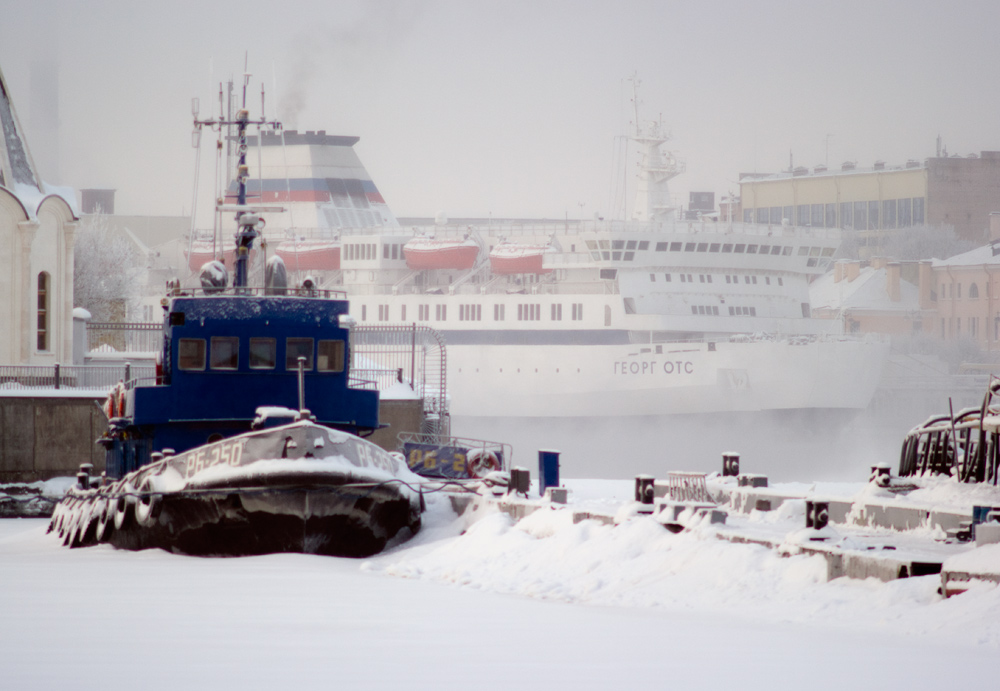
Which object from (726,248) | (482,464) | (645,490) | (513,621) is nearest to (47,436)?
(482,464)

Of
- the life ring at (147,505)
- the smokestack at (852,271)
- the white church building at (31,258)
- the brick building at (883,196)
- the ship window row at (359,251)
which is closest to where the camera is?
the life ring at (147,505)

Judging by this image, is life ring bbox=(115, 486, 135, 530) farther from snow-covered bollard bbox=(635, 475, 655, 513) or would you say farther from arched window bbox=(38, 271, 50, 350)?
arched window bbox=(38, 271, 50, 350)

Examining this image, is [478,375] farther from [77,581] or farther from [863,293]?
[77,581]

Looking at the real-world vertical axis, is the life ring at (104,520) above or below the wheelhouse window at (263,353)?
below

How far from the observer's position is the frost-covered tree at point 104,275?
57344 millimetres

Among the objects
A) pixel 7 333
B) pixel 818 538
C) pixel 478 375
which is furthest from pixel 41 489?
pixel 478 375

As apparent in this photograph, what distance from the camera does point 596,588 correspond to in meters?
13.1

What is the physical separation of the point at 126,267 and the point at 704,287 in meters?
27.1

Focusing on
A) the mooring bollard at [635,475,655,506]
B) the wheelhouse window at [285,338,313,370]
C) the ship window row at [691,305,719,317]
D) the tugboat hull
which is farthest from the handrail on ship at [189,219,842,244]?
the mooring bollard at [635,475,655,506]

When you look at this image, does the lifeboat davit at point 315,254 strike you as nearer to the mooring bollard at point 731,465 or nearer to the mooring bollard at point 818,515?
the mooring bollard at point 731,465

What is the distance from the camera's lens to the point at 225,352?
19.3 metres

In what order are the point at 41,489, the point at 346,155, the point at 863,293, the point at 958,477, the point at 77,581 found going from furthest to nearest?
the point at 863,293 < the point at 346,155 < the point at 41,489 < the point at 958,477 < the point at 77,581

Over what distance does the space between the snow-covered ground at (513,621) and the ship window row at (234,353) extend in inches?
150

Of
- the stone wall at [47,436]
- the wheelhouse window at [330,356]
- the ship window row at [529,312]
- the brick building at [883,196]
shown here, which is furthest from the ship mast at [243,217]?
the brick building at [883,196]
